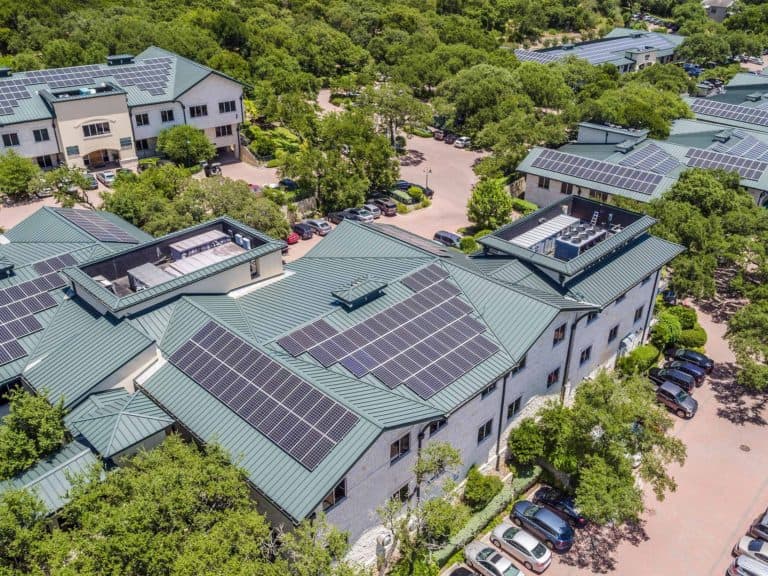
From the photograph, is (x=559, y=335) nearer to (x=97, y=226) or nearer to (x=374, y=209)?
(x=97, y=226)

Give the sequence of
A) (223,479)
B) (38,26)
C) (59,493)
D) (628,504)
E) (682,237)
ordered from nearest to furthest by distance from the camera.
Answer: (223,479)
(59,493)
(628,504)
(682,237)
(38,26)

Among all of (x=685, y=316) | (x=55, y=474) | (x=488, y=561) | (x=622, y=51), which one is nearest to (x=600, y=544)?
(x=488, y=561)

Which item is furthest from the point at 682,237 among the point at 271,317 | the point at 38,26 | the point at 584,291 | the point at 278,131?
the point at 38,26

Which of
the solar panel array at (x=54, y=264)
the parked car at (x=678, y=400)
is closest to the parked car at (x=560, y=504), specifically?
the parked car at (x=678, y=400)

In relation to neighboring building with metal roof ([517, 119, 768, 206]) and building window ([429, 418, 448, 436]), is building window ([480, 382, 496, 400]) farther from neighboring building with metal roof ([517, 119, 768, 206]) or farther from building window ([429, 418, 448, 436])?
neighboring building with metal roof ([517, 119, 768, 206])

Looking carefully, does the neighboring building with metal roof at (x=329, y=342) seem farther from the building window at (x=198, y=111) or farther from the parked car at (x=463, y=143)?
the parked car at (x=463, y=143)

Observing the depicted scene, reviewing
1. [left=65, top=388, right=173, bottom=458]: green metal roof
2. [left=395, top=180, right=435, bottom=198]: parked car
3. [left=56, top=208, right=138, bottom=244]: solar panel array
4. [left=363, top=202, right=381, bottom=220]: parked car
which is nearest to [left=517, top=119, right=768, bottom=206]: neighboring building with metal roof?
[left=395, top=180, right=435, bottom=198]: parked car

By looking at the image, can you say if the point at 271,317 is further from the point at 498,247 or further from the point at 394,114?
the point at 394,114
